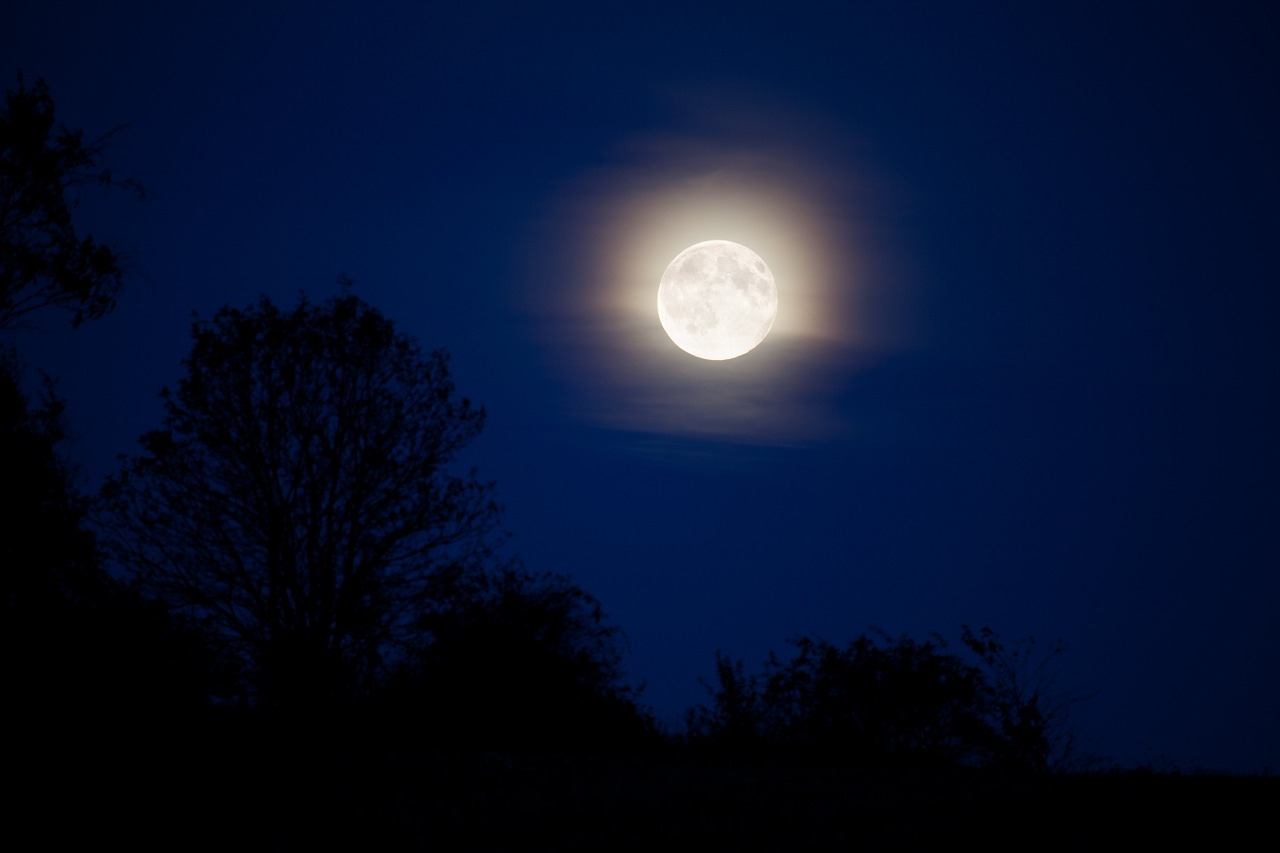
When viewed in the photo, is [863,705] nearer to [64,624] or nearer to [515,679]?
[515,679]

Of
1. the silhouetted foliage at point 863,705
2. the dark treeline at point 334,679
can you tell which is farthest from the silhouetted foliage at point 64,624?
the silhouetted foliage at point 863,705

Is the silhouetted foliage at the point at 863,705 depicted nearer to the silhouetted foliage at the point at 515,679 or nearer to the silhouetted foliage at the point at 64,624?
the silhouetted foliage at the point at 515,679

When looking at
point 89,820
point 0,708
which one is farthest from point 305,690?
point 89,820

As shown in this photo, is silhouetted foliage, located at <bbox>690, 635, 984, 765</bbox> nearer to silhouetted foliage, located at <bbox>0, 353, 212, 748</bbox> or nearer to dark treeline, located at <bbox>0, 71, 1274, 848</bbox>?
dark treeline, located at <bbox>0, 71, 1274, 848</bbox>

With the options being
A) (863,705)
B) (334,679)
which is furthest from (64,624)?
(863,705)

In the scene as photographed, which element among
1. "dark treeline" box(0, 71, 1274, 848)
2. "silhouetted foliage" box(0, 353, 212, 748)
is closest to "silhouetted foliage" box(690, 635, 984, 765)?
"dark treeline" box(0, 71, 1274, 848)

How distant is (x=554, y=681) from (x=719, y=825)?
11236 mm

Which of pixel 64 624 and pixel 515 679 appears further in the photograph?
pixel 515 679

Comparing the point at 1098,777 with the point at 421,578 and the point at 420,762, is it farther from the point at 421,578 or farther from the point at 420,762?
the point at 421,578

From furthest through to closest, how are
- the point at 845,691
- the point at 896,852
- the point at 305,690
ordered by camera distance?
the point at 845,691 → the point at 305,690 → the point at 896,852

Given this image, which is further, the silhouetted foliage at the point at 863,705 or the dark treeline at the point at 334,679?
the silhouetted foliage at the point at 863,705

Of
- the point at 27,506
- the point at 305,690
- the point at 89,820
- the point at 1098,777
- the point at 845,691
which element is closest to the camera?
the point at 89,820

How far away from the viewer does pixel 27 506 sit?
12.1 meters

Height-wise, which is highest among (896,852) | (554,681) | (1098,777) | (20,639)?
(554,681)
